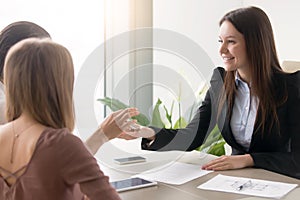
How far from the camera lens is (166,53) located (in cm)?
312

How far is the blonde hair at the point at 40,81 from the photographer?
3.41 feet

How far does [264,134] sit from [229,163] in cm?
31

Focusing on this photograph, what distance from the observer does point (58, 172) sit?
101 cm

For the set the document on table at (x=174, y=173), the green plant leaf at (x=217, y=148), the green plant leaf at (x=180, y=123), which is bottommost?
the green plant leaf at (x=217, y=148)

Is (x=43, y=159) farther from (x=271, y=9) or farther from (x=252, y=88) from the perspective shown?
(x=271, y=9)

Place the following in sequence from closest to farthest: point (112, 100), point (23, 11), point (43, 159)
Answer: point (43, 159) < point (112, 100) < point (23, 11)

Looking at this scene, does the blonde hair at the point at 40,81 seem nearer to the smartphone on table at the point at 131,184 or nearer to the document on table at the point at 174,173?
the smartphone on table at the point at 131,184

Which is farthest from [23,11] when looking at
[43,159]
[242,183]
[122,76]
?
[43,159]

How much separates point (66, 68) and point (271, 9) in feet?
8.28

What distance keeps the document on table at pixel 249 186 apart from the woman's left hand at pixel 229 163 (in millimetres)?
124

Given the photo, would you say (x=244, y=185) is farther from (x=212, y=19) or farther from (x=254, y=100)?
(x=212, y=19)

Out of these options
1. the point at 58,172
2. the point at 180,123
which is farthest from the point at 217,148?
the point at 58,172

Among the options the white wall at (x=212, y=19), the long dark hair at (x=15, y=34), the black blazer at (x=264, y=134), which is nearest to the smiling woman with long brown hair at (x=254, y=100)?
the black blazer at (x=264, y=134)

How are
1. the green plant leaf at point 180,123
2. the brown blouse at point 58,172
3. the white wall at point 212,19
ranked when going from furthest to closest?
the white wall at point 212,19 → the green plant leaf at point 180,123 → the brown blouse at point 58,172
